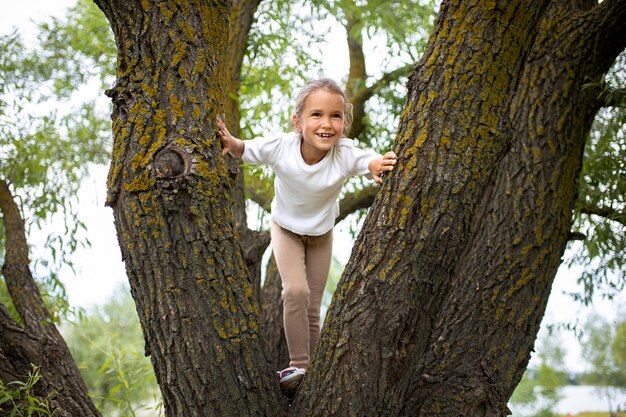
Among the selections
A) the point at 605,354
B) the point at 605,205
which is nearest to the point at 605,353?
the point at 605,354

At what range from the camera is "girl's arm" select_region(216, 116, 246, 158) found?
2901 millimetres

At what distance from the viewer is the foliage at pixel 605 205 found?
518 centimetres

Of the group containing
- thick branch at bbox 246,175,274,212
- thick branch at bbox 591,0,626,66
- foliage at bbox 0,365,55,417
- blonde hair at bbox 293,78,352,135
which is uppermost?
thick branch at bbox 591,0,626,66

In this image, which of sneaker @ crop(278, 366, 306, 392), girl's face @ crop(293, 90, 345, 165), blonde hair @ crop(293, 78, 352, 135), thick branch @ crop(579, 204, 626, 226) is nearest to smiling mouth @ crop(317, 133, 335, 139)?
girl's face @ crop(293, 90, 345, 165)

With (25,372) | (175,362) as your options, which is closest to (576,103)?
(175,362)

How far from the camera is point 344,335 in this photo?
2746 millimetres

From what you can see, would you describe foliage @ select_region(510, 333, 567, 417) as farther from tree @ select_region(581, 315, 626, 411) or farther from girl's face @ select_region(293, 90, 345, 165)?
girl's face @ select_region(293, 90, 345, 165)

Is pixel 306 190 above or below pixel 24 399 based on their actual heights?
above

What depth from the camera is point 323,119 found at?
3.32m

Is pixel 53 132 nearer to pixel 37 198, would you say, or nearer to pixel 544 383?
pixel 37 198

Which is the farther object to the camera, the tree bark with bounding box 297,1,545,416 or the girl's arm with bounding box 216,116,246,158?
the girl's arm with bounding box 216,116,246,158

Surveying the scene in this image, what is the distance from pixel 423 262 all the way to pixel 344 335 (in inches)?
15.4

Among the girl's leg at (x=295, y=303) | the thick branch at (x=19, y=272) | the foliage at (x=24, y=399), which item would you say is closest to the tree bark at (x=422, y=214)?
the girl's leg at (x=295, y=303)

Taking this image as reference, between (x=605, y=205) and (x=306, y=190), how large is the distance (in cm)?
283
